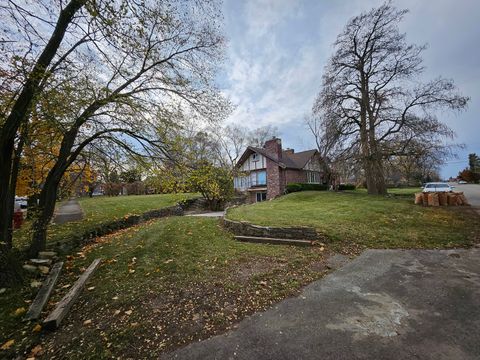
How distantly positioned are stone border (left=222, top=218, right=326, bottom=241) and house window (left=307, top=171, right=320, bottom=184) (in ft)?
75.5

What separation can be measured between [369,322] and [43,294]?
561cm

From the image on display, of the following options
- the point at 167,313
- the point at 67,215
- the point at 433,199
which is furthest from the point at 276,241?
the point at 67,215

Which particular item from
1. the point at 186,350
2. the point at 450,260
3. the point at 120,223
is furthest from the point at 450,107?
the point at 120,223

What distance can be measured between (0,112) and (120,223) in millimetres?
7404

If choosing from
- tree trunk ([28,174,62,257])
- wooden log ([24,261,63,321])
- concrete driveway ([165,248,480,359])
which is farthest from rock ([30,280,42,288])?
concrete driveway ([165,248,480,359])

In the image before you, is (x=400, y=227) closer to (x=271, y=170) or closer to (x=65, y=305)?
(x=65, y=305)

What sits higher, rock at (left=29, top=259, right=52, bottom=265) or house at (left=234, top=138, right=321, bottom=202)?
house at (left=234, top=138, right=321, bottom=202)

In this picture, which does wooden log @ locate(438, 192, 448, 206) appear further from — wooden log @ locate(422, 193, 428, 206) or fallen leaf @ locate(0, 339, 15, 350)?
fallen leaf @ locate(0, 339, 15, 350)

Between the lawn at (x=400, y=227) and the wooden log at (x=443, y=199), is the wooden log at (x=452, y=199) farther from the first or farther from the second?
the lawn at (x=400, y=227)

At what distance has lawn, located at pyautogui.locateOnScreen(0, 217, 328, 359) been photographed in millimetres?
2952

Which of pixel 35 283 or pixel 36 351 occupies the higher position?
pixel 35 283

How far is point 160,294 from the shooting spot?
161 inches

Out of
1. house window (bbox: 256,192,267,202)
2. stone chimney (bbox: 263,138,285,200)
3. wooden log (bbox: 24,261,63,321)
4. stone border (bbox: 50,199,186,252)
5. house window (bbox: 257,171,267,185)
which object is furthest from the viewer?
house window (bbox: 256,192,267,202)

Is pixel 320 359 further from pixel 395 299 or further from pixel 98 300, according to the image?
pixel 98 300
